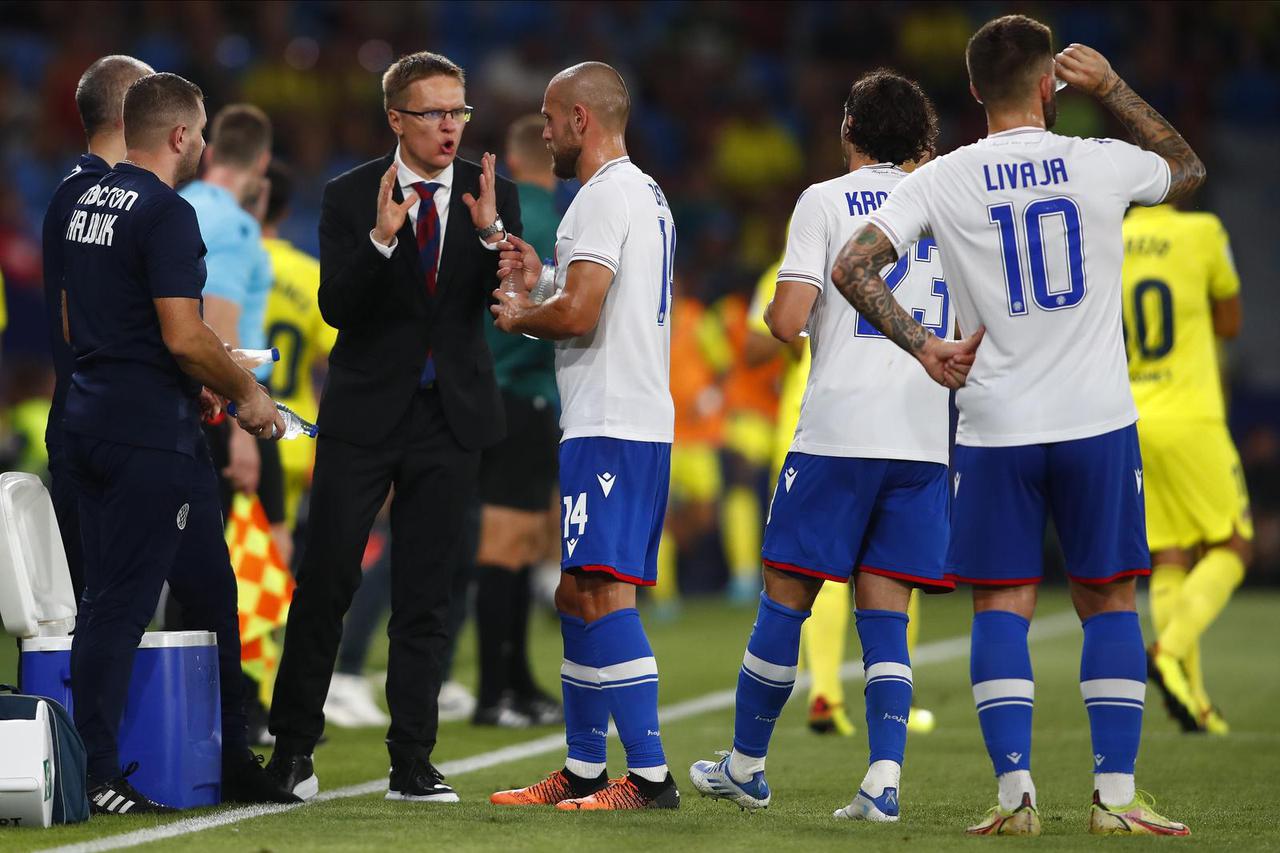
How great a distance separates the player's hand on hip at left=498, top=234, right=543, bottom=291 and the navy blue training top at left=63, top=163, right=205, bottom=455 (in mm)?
908

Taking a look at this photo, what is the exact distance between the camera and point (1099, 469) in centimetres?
480

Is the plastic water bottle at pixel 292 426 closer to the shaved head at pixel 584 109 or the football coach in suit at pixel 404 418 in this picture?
the football coach in suit at pixel 404 418

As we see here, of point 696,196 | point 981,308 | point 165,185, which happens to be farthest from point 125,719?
point 696,196

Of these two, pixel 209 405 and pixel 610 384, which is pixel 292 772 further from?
pixel 610 384

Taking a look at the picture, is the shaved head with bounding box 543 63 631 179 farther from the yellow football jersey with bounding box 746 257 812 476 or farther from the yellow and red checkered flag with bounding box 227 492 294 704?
the yellow and red checkered flag with bounding box 227 492 294 704

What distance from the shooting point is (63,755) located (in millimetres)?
4918

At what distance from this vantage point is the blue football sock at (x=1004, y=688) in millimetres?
4828

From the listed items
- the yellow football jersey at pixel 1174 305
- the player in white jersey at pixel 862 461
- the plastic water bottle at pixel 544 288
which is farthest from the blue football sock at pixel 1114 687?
the yellow football jersey at pixel 1174 305

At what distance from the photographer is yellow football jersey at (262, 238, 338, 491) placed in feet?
26.5

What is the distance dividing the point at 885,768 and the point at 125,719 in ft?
7.53

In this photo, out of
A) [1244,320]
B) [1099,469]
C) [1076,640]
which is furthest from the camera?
[1244,320]

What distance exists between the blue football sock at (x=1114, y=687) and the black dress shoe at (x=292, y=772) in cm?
244

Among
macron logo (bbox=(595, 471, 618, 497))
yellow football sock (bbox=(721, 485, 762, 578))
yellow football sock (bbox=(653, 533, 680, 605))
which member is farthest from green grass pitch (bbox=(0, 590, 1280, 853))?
yellow football sock (bbox=(721, 485, 762, 578))

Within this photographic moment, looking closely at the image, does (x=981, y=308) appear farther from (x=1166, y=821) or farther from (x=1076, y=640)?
(x=1076, y=640)
